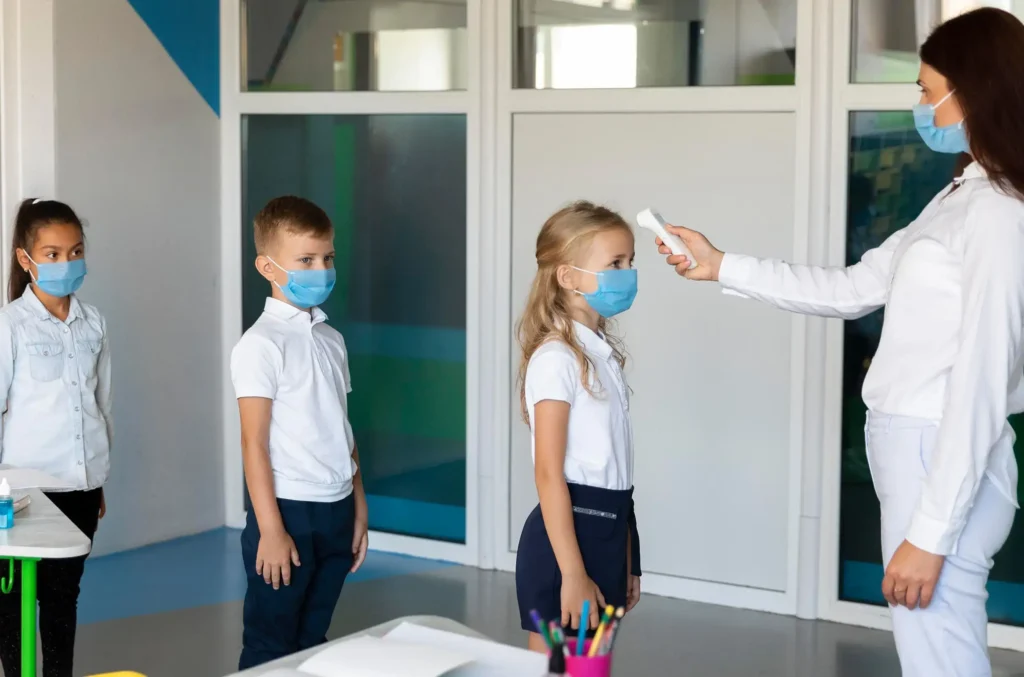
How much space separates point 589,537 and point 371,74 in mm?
2847

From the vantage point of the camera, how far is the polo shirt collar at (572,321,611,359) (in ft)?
8.20

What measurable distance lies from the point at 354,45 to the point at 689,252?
8.61 ft

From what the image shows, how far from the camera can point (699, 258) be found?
257cm

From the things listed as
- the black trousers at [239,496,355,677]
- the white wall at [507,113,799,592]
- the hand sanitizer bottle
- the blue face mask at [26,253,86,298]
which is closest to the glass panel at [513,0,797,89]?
the white wall at [507,113,799,592]

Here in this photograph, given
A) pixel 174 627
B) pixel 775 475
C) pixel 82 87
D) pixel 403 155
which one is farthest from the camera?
pixel 403 155

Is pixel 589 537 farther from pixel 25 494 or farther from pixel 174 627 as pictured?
pixel 174 627

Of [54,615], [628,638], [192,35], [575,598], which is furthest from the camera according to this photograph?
[192,35]

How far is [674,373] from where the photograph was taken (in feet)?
14.1

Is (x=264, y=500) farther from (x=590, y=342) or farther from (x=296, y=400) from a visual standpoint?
(x=590, y=342)

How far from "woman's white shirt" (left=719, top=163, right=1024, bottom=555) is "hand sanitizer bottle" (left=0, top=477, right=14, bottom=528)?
1.57 meters

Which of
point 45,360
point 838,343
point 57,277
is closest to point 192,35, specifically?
point 57,277

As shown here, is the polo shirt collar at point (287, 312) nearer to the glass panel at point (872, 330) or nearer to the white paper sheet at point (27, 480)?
the white paper sheet at point (27, 480)

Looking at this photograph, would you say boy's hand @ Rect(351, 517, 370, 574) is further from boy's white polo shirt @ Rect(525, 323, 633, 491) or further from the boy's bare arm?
boy's white polo shirt @ Rect(525, 323, 633, 491)

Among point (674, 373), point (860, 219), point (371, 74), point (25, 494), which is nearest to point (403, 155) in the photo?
point (371, 74)
